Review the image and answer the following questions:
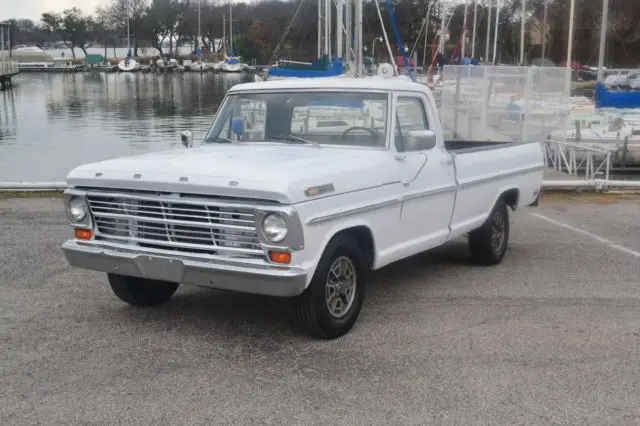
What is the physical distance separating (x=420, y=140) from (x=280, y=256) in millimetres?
1923

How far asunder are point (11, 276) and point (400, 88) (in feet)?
13.7

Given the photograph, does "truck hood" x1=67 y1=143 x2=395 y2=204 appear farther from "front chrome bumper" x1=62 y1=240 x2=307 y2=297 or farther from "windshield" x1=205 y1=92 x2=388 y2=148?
"front chrome bumper" x1=62 y1=240 x2=307 y2=297

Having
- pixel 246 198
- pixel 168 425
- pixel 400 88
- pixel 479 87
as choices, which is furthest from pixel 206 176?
pixel 479 87

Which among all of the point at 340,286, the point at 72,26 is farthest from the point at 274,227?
the point at 72,26

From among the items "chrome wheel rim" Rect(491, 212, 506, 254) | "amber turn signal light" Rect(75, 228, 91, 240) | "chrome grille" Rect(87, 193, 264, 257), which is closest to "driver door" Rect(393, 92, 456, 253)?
"chrome wheel rim" Rect(491, 212, 506, 254)

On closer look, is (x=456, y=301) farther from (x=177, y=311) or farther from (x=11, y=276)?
(x=11, y=276)

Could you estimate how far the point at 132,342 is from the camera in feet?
18.9

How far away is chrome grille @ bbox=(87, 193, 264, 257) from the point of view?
535 cm

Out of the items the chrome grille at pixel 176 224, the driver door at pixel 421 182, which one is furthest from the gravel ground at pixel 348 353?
the chrome grille at pixel 176 224

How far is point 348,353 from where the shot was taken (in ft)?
18.2

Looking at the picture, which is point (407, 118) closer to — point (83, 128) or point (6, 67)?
point (83, 128)

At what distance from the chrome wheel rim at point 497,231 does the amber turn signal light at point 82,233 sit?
4229 millimetres

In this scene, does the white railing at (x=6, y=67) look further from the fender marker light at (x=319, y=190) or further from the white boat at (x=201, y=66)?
the fender marker light at (x=319, y=190)

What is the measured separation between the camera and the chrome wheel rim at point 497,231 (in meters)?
8.26
